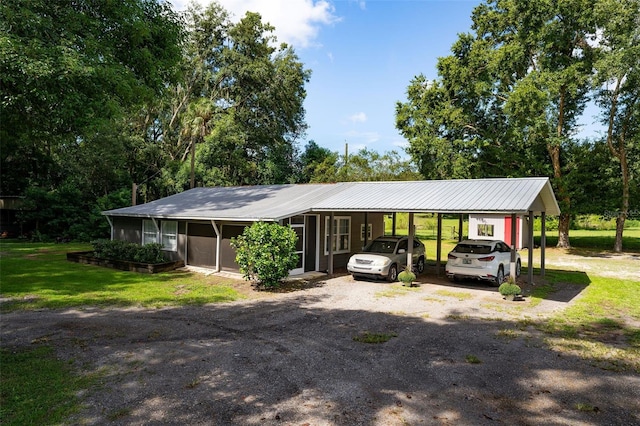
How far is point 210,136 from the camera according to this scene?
109 feet

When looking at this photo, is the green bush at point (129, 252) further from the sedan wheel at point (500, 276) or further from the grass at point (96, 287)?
the sedan wheel at point (500, 276)

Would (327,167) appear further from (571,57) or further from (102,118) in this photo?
(102,118)

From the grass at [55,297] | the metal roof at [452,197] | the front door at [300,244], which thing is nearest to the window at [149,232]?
the grass at [55,297]

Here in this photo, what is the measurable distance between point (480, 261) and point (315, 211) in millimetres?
6477

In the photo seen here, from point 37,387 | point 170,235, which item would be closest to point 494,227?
point 170,235

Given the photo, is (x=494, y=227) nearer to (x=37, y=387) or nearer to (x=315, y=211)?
(x=315, y=211)

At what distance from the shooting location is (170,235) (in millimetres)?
18469

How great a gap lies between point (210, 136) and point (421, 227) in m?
28.5

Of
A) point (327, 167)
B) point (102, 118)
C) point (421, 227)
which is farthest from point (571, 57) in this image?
point (102, 118)

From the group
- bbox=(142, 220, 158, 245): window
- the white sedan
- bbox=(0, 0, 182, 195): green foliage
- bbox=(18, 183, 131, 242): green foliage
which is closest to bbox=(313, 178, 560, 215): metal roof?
the white sedan

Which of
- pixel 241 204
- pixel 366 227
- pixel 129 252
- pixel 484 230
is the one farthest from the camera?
pixel 484 230

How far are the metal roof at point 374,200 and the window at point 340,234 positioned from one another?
1.36m

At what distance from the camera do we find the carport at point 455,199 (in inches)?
482

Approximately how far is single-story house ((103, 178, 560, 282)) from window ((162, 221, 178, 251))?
0.05m
